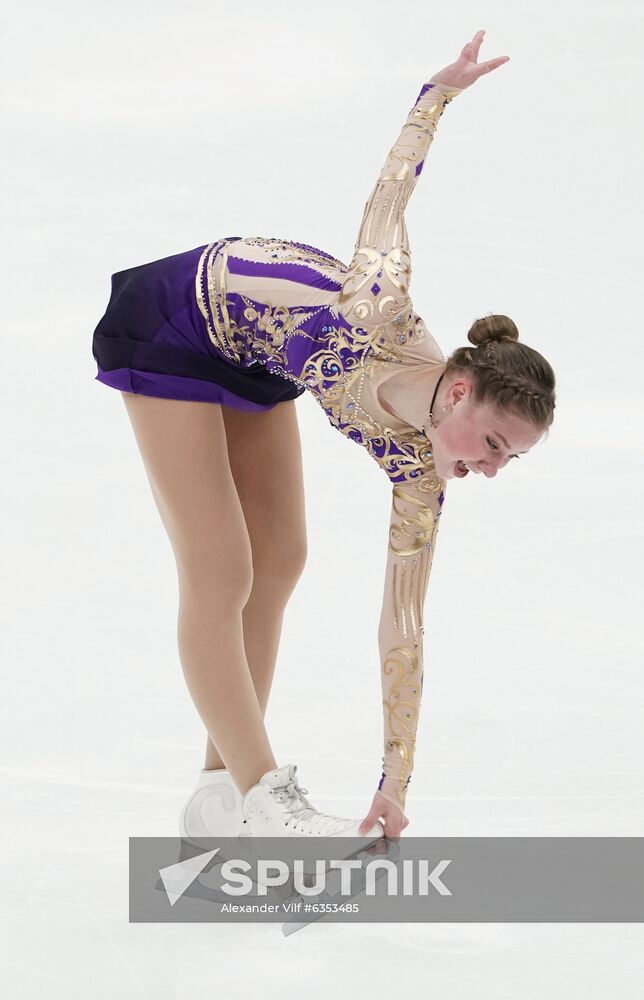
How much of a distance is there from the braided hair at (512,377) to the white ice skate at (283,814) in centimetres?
86

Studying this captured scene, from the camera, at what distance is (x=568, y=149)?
5.69 metres

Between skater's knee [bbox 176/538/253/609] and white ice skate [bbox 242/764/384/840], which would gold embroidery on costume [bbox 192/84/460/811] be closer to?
white ice skate [bbox 242/764/384/840]

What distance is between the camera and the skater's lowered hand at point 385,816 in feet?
8.34

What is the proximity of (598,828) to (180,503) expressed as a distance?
121cm

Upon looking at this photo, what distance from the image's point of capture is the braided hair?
2.32 metres

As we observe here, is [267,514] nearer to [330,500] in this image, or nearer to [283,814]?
[283,814]

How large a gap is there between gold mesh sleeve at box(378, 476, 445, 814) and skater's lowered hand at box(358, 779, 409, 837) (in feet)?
0.04

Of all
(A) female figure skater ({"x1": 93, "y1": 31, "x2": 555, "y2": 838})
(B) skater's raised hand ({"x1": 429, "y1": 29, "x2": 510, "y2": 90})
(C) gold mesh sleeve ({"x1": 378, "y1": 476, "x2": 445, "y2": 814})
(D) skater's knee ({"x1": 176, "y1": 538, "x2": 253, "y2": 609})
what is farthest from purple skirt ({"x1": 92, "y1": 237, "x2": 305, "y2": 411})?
(B) skater's raised hand ({"x1": 429, "y1": 29, "x2": 510, "y2": 90})

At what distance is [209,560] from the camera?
2.62m

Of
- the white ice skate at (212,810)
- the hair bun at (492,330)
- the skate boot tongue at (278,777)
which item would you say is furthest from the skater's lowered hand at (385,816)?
the hair bun at (492,330)

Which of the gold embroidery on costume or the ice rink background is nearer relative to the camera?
the gold embroidery on costume

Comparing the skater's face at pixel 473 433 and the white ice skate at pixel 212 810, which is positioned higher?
the skater's face at pixel 473 433

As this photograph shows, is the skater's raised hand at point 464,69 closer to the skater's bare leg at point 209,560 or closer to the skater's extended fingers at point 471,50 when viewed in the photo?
the skater's extended fingers at point 471,50

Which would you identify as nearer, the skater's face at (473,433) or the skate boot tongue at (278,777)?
the skater's face at (473,433)
